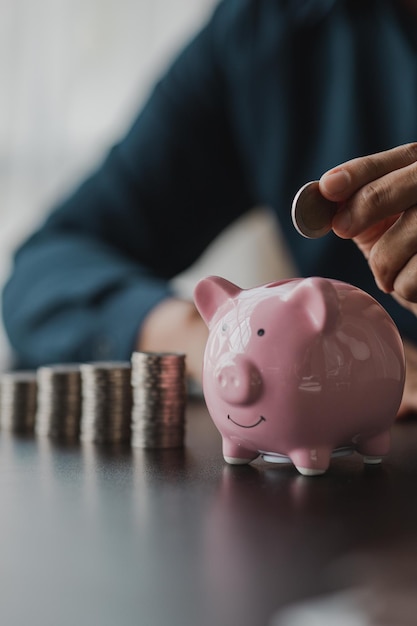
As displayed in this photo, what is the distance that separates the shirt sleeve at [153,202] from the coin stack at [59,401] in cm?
59

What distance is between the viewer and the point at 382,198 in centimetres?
63

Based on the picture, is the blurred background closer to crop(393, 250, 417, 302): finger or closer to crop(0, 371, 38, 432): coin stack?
crop(0, 371, 38, 432): coin stack

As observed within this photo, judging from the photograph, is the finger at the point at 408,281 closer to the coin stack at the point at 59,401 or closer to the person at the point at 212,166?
the coin stack at the point at 59,401

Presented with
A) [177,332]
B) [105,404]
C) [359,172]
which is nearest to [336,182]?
[359,172]

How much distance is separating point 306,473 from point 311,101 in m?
1.18

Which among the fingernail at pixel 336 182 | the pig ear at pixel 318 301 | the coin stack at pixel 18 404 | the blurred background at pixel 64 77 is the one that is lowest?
the coin stack at pixel 18 404

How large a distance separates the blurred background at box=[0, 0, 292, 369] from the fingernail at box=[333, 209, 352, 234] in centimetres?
203

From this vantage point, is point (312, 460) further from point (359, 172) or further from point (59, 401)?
point (59, 401)

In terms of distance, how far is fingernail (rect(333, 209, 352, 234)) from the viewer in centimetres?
65

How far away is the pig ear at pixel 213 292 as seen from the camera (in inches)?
27.2

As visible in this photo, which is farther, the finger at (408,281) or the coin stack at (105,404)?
the coin stack at (105,404)

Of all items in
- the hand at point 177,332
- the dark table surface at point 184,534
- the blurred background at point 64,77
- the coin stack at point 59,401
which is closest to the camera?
the dark table surface at point 184,534

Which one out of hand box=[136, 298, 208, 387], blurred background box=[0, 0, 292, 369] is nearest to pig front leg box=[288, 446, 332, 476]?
hand box=[136, 298, 208, 387]

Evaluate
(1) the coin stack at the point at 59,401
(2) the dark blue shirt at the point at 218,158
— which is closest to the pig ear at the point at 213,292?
(1) the coin stack at the point at 59,401
